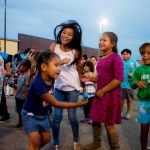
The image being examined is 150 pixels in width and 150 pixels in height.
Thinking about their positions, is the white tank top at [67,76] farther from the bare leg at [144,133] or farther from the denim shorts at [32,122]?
the bare leg at [144,133]

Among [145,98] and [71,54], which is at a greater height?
[71,54]

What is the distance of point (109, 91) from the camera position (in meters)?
3.12

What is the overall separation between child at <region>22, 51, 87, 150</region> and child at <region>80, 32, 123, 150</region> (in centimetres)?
81

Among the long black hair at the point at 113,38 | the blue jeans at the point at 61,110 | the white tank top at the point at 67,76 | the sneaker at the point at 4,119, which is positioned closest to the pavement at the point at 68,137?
the sneaker at the point at 4,119

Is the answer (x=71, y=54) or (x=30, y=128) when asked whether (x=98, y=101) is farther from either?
(x=30, y=128)

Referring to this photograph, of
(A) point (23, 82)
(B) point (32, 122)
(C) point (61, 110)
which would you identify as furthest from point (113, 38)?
(A) point (23, 82)

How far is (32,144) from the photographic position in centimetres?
260

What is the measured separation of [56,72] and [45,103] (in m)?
0.37

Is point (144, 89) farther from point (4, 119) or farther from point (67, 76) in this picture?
point (4, 119)

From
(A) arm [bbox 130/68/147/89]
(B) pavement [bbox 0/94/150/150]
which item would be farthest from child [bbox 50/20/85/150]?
(A) arm [bbox 130/68/147/89]

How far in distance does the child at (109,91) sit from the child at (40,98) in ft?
2.66

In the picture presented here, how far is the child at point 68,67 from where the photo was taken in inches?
136

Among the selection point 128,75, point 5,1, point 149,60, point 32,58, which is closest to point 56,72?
point 149,60

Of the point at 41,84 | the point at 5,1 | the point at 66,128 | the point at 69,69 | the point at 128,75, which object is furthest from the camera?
the point at 5,1
